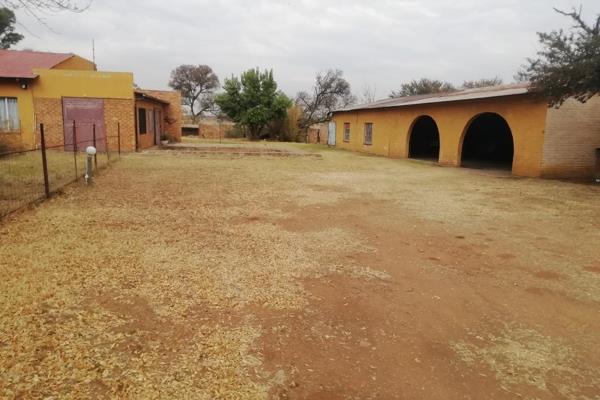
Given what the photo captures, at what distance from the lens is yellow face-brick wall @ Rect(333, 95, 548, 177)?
43.7ft

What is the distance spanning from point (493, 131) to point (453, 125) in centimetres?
680

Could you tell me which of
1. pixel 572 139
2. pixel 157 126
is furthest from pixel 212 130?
pixel 572 139

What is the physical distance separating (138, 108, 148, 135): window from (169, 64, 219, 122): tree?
115ft

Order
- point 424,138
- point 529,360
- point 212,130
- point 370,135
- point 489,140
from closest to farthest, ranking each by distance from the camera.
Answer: point 529,360 → point 489,140 → point 370,135 → point 424,138 → point 212,130

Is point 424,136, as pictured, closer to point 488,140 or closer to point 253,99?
point 488,140

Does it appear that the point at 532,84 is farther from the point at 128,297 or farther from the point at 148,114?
the point at 148,114

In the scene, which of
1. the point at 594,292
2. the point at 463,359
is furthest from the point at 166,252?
the point at 594,292

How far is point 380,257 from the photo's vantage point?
17.0ft

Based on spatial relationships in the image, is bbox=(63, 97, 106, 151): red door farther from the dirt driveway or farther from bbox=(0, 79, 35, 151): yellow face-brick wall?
the dirt driveway

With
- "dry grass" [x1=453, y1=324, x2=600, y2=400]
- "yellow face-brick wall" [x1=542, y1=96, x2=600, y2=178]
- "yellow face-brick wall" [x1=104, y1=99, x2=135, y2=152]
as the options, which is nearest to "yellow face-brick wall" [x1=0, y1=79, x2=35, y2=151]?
"yellow face-brick wall" [x1=104, y1=99, x2=135, y2=152]

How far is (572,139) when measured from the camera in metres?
13.2

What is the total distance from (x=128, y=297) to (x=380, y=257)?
295 cm

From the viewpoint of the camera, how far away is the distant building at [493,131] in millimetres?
13148

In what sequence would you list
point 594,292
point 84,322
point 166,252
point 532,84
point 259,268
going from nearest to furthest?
point 84,322 → point 594,292 → point 259,268 → point 166,252 → point 532,84
